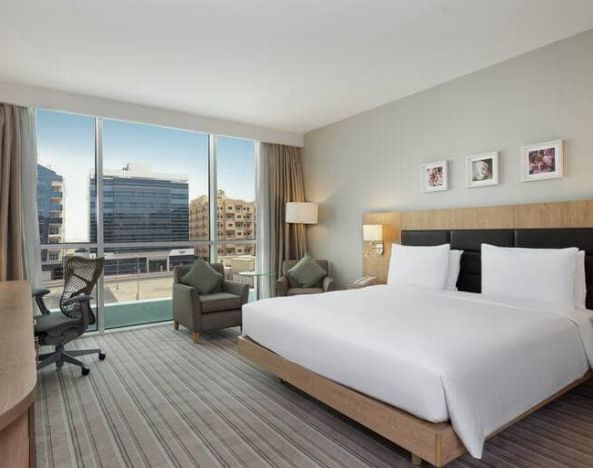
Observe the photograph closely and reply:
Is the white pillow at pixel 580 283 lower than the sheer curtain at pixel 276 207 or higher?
lower

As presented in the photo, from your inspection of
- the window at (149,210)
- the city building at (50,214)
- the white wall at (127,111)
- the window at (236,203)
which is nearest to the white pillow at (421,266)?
the window at (236,203)

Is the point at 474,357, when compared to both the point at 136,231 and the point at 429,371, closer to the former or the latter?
the point at 429,371

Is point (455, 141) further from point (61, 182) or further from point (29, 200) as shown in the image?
point (29, 200)

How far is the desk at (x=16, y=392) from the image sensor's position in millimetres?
899

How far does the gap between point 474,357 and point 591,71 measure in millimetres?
2823

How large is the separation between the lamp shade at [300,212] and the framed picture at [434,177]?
192 cm

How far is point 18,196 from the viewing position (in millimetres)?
4266

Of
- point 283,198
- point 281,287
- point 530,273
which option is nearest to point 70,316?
point 281,287

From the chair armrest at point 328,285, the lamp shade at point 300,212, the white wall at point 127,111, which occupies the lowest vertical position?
the chair armrest at point 328,285

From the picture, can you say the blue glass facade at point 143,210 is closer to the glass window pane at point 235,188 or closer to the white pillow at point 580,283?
the glass window pane at point 235,188

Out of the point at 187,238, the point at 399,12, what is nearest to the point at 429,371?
the point at 399,12

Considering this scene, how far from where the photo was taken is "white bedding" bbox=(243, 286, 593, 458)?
1909 millimetres

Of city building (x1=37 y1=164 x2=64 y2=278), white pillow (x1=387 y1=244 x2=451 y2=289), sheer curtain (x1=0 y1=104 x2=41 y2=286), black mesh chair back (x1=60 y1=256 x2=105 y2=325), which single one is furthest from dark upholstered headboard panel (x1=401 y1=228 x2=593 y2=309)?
sheer curtain (x1=0 y1=104 x2=41 y2=286)

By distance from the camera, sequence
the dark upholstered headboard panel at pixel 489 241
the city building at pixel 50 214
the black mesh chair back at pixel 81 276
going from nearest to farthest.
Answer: the dark upholstered headboard panel at pixel 489 241 → the black mesh chair back at pixel 81 276 → the city building at pixel 50 214
